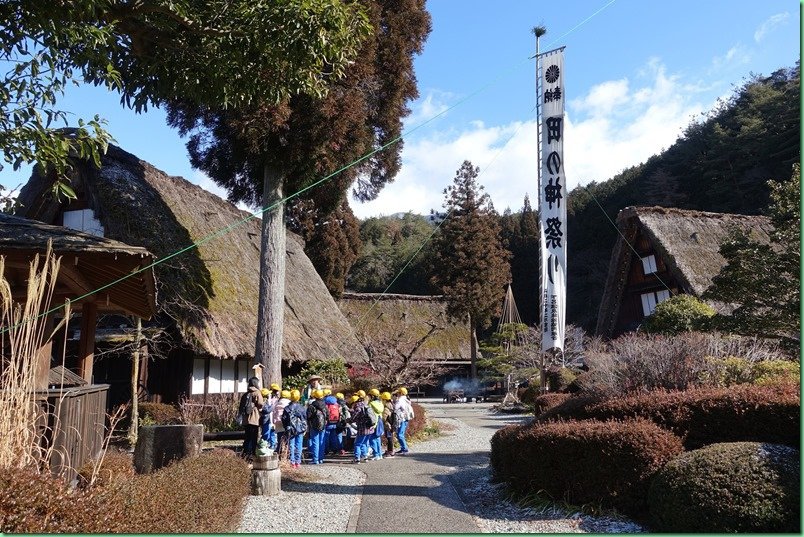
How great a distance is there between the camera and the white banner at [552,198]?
47.8ft

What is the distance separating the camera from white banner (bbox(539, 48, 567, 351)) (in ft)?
47.8

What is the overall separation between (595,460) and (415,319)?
105ft

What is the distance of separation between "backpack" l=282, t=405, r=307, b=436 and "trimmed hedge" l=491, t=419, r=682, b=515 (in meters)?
4.15

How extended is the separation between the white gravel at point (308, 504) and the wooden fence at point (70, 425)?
1.82 m

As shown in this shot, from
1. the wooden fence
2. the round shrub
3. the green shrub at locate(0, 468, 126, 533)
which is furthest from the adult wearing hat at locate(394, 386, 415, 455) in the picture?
the green shrub at locate(0, 468, 126, 533)

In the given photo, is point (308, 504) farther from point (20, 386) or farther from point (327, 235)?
point (327, 235)

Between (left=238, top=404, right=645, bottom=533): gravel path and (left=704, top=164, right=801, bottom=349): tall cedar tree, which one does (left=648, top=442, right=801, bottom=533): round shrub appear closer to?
(left=238, top=404, right=645, bottom=533): gravel path

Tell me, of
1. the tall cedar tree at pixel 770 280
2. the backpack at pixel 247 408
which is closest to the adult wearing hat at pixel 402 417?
the backpack at pixel 247 408

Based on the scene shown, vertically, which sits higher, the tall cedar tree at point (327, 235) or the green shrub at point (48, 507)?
the tall cedar tree at point (327, 235)

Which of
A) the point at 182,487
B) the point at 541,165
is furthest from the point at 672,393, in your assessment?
the point at 541,165

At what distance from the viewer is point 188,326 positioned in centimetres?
1470

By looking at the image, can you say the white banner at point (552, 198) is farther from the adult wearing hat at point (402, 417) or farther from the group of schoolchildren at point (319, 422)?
the group of schoolchildren at point (319, 422)

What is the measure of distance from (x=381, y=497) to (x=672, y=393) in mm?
3805

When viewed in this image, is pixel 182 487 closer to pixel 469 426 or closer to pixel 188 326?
pixel 188 326
